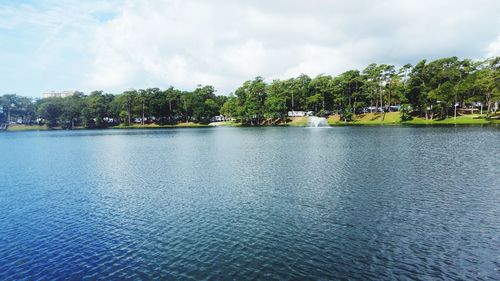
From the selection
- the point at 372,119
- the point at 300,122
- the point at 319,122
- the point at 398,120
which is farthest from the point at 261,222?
the point at 300,122

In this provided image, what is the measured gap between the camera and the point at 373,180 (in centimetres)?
4169

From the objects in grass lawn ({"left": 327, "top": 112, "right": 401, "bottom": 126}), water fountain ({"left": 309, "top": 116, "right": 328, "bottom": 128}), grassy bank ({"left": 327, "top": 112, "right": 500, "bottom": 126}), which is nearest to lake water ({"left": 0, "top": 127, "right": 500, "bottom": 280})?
grassy bank ({"left": 327, "top": 112, "right": 500, "bottom": 126})

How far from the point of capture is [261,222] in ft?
91.6

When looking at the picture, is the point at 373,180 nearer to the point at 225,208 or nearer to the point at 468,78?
the point at 225,208

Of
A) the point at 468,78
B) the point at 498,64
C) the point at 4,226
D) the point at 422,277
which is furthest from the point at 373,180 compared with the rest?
the point at 498,64

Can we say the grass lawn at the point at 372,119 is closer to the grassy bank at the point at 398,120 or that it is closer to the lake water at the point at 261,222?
the grassy bank at the point at 398,120

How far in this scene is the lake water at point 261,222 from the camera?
2002 cm

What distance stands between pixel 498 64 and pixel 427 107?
1311 inches

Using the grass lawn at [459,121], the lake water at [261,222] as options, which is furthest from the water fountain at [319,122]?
the lake water at [261,222]

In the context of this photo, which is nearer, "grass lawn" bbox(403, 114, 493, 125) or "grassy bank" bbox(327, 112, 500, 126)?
"grass lawn" bbox(403, 114, 493, 125)

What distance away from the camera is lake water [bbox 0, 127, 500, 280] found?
20.0 meters

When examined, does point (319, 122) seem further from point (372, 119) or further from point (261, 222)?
point (261, 222)

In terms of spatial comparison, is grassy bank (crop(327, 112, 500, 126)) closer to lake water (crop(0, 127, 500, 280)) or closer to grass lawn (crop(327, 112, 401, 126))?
grass lawn (crop(327, 112, 401, 126))

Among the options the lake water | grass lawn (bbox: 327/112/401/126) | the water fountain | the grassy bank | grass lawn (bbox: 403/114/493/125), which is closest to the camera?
the lake water
